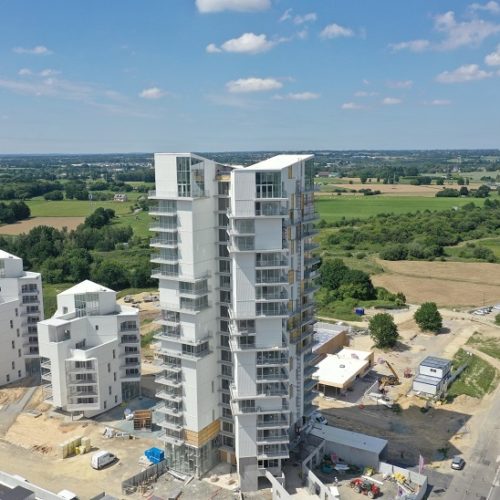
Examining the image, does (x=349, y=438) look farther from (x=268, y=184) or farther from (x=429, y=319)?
(x=429, y=319)

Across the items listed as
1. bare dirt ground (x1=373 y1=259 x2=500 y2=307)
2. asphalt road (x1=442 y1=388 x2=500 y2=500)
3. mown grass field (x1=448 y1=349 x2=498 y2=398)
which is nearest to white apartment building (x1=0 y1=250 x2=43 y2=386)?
asphalt road (x1=442 y1=388 x2=500 y2=500)

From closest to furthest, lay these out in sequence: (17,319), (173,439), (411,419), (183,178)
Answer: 1. (183,178)
2. (173,439)
3. (411,419)
4. (17,319)

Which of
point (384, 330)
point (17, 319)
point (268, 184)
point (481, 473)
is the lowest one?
point (481, 473)

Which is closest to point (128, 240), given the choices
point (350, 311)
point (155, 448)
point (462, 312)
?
point (350, 311)

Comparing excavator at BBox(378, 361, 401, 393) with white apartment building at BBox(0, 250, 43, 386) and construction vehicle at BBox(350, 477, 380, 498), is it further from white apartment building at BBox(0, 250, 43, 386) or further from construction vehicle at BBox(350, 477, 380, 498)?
white apartment building at BBox(0, 250, 43, 386)

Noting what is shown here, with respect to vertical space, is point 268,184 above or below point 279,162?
below

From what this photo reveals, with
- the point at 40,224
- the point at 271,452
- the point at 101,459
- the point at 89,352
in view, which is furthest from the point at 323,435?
the point at 40,224
